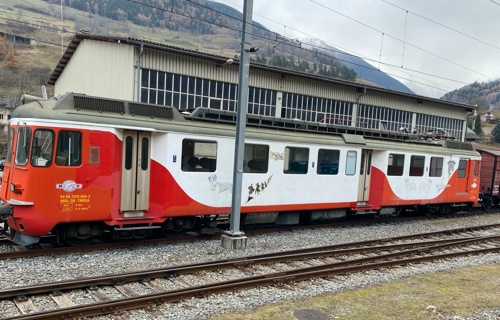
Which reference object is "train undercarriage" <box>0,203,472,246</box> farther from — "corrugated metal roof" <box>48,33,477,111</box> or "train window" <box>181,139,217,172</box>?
"corrugated metal roof" <box>48,33,477,111</box>

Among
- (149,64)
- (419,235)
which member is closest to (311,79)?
(149,64)

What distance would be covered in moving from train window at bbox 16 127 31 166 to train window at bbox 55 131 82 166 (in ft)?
1.95

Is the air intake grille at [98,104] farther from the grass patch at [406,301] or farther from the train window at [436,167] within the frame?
the train window at [436,167]

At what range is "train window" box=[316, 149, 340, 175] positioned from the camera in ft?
44.9

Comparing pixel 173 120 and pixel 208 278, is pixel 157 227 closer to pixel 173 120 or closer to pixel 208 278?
pixel 173 120

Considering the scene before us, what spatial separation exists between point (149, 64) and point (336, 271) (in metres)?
15.9

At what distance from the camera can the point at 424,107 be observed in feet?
117

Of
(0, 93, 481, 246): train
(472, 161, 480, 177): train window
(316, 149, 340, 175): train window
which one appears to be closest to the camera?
(0, 93, 481, 246): train

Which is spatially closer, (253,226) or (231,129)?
(231,129)

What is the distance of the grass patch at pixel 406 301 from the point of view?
666 centimetres

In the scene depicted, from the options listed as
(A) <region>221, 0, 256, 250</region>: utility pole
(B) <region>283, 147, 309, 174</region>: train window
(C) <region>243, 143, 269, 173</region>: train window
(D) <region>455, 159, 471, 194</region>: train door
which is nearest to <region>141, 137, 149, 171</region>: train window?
(A) <region>221, 0, 256, 250</region>: utility pole

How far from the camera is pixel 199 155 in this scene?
11086mm

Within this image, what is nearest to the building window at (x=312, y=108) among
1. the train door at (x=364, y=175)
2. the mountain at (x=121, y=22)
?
the train door at (x=364, y=175)

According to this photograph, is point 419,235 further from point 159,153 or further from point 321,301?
point 159,153
